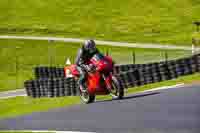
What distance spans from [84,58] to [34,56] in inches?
1140

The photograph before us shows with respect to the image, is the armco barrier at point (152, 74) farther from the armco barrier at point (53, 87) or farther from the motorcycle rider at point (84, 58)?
the motorcycle rider at point (84, 58)

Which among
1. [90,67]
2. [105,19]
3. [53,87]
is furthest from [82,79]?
[105,19]

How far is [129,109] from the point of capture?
13656mm

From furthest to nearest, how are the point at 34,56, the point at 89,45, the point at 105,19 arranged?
1. the point at 105,19
2. the point at 34,56
3. the point at 89,45

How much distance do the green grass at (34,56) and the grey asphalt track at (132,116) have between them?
1991 centimetres

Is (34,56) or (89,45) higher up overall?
(89,45)

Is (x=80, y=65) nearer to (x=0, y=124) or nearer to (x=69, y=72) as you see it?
(x=69, y=72)

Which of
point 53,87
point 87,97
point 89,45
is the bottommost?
point 53,87

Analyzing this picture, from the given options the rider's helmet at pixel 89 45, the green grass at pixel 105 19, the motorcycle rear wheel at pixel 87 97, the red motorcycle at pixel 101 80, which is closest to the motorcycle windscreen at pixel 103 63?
the red motorcycle at pixel 101 80

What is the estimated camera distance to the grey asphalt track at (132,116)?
36.0ft

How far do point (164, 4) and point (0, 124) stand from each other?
5255 cm

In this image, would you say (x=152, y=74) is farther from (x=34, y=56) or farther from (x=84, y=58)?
(x=34, y=56)

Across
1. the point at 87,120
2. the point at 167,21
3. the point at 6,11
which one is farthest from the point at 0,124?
the point at 6,11

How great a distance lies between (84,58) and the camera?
1748 centimetres
